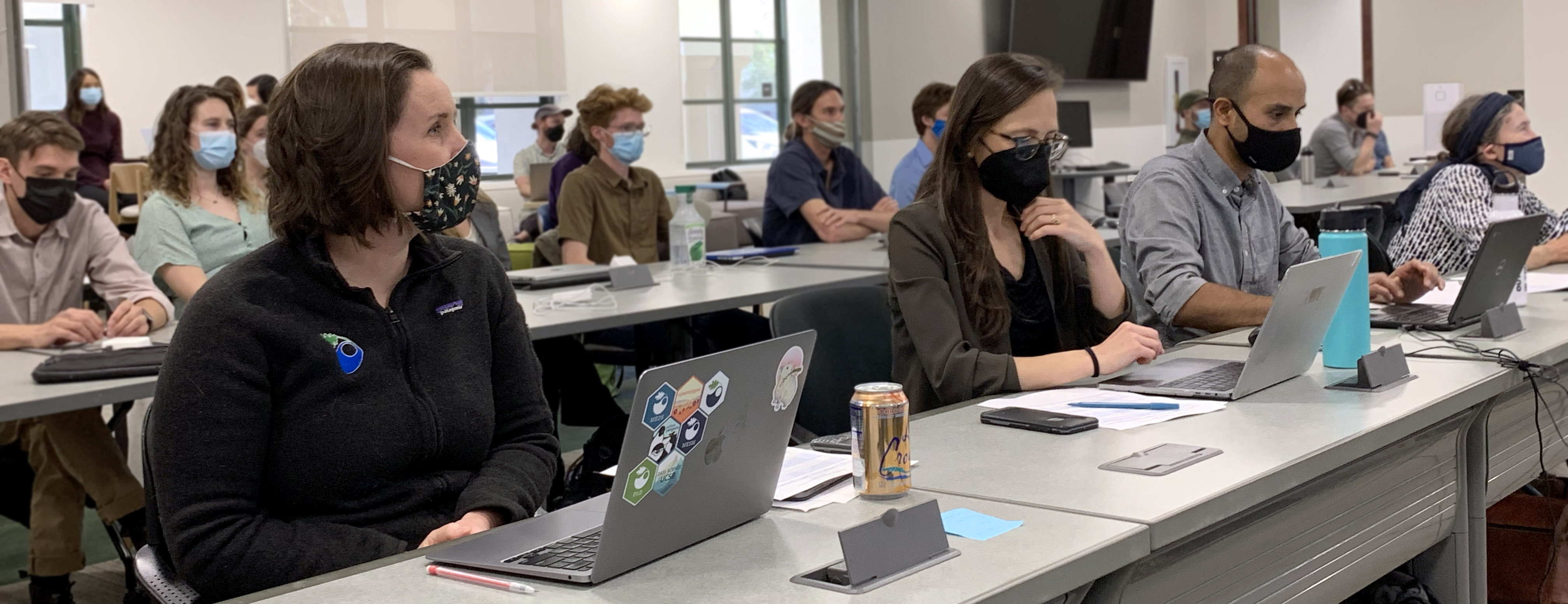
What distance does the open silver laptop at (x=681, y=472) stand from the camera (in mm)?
1211

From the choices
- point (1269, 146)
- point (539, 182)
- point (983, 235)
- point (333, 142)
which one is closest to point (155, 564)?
point (333, 142)

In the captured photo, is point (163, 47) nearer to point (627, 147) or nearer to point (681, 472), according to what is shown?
point (627, 147)

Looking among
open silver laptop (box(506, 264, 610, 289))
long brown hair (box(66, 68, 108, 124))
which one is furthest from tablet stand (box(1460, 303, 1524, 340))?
long brown hair (box(66, 68, 108, 124))

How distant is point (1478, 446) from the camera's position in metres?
2.20

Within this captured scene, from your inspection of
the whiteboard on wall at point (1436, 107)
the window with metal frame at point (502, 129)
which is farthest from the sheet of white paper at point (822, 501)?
the whiteboard on wall at point (1436, 107)

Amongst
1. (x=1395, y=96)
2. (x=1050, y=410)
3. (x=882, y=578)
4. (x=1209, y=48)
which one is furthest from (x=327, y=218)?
(x=1395, y=96)

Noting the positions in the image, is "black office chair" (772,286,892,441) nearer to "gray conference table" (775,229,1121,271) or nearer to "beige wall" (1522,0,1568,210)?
"gray conference table" (775,229,1121,271)

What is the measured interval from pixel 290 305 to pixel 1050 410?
3.57ft

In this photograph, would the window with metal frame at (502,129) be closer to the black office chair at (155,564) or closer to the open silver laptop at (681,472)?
the black office chair at (155,564)

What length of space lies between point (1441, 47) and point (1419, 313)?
33.3 feet

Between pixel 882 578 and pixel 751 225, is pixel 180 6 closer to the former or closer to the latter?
pixel 751 225

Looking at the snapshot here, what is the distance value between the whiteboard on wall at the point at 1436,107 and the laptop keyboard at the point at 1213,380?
792 centimetres

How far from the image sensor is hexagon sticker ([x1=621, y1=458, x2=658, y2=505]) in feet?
3.95

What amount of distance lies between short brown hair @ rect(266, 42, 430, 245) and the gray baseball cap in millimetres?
6210
